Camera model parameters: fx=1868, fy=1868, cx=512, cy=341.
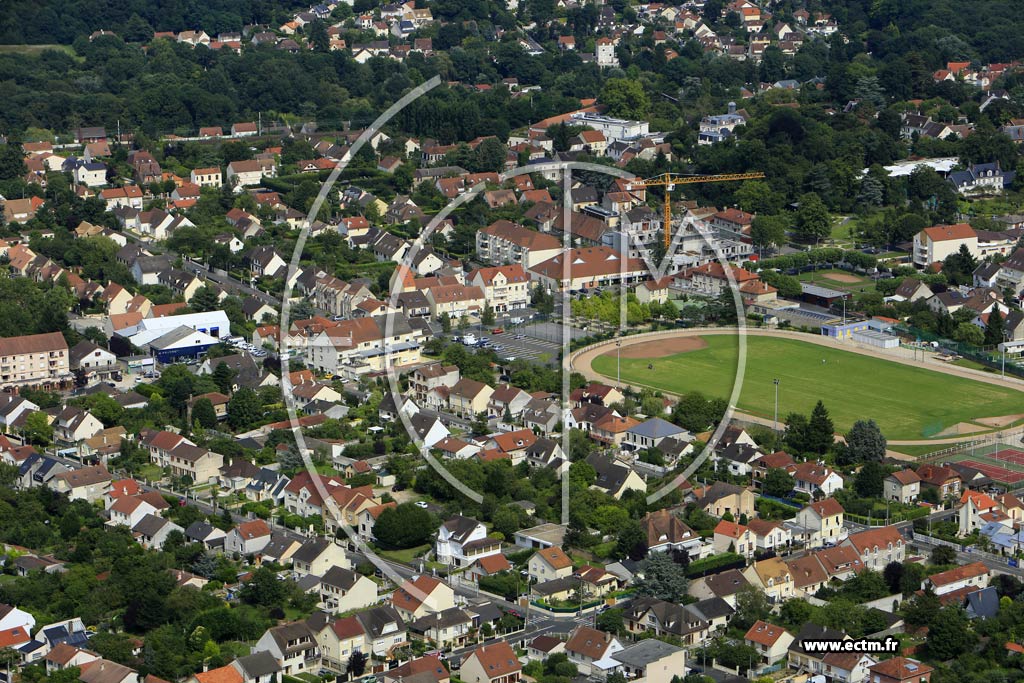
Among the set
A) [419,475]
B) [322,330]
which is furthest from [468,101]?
[419,475]

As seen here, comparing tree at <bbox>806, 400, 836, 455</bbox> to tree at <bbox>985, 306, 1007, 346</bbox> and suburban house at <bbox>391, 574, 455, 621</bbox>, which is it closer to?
tree at <bbox>985, 306, 1007, 346</bbox>

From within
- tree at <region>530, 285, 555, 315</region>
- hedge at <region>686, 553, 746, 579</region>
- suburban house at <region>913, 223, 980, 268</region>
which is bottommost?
hedge at <region>686, 553, 746, 579</region>

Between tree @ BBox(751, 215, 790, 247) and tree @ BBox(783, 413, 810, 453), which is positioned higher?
tree @ BBox(751, 215, 790, 247)

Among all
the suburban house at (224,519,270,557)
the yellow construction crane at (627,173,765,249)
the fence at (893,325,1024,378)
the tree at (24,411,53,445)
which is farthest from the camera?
the yellow construction crane at (627,173,765,249)

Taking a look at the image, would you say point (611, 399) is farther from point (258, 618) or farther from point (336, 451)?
point (258, 618)

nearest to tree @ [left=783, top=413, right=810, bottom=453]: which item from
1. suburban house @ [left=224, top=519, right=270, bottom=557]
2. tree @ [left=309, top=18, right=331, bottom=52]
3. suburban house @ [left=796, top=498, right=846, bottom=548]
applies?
suburban house @ [left=796, top=498, right=846, bottom=548]

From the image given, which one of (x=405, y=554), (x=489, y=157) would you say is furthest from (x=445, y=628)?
(x=489, y=157)
